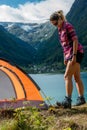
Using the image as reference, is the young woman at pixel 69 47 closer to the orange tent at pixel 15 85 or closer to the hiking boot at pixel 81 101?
the hiking boot at pixel 81 101

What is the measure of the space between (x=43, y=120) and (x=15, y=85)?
4.71 meters

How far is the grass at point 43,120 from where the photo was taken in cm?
544

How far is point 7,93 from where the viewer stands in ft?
34.0

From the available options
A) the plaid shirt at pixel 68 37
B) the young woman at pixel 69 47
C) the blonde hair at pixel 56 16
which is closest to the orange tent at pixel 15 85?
the young woman at pixel 69 47

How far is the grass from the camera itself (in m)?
5.44

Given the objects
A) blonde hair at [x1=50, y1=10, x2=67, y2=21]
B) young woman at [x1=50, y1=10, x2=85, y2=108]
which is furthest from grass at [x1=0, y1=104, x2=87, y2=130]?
blonde hair at [x1=50, y1=10, x2=67, y2=21]

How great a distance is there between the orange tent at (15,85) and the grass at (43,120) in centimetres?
173

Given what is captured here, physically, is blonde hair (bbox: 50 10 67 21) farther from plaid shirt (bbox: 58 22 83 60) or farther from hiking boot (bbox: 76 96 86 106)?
hiking boot (bbox: 76 96 86 106)

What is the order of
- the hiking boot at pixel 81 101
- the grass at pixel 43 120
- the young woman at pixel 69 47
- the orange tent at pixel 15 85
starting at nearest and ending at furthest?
1. the grass at pixel 43 120
2. the young woman at pixel 69 47
3. the hiking boot at pixel 81 101
4. the orange tent at pixel 15 85

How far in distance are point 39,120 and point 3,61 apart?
204 inches

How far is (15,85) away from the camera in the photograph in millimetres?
10406

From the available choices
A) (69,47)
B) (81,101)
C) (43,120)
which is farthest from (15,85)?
(43,120)

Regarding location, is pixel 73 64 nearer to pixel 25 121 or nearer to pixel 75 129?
pixel 75 129

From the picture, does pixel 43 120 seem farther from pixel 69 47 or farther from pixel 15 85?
pixel 15 85
